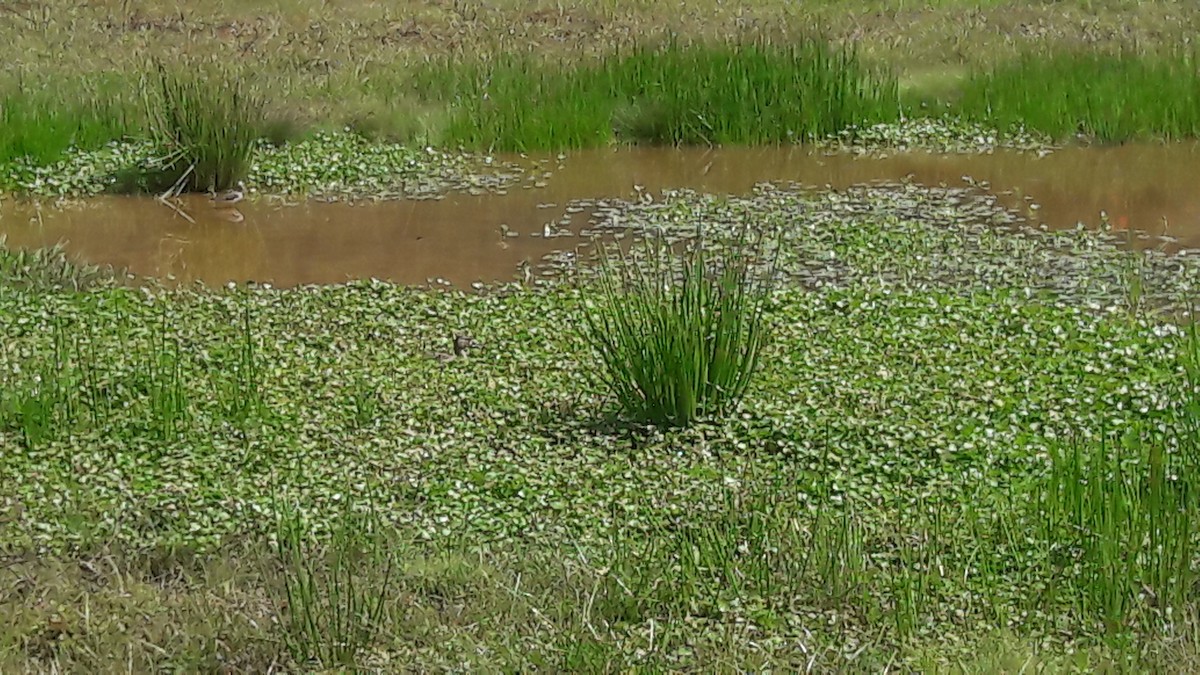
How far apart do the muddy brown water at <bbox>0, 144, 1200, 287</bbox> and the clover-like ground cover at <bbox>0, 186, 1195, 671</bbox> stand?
3.67 feet

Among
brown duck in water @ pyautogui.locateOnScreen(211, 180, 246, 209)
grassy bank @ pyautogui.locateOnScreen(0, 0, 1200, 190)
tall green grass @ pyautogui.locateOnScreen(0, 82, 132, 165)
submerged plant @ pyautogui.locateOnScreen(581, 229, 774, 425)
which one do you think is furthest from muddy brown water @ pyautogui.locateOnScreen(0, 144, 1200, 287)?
submerged plant @ pyautogui.locateOnScreen(581, 229, 774, 425)

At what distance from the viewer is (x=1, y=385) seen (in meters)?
5.23

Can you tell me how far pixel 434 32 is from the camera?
14.0 m

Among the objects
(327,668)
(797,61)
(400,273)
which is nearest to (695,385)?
(327,668)

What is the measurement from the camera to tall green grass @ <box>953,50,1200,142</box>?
10.3 metres

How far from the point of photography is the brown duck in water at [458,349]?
5.79 metres

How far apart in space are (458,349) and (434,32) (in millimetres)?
8630

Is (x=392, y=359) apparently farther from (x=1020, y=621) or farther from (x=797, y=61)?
(x=797, y=61)

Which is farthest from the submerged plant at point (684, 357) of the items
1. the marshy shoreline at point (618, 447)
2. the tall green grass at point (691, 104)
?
the tall green grass at point (691, 104)

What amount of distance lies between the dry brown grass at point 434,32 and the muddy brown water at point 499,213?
5.20 feet

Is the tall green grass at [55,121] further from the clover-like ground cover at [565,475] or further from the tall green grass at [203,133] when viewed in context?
the clover-like ground cover at [565,475]

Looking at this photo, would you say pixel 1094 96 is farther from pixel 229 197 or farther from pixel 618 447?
pixel 618 447

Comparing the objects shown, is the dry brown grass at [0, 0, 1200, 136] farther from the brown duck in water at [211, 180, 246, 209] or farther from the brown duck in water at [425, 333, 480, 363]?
the brown duck in water at [425, 333, 480, 363]

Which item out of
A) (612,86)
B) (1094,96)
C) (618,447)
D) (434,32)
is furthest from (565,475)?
(434,32)
